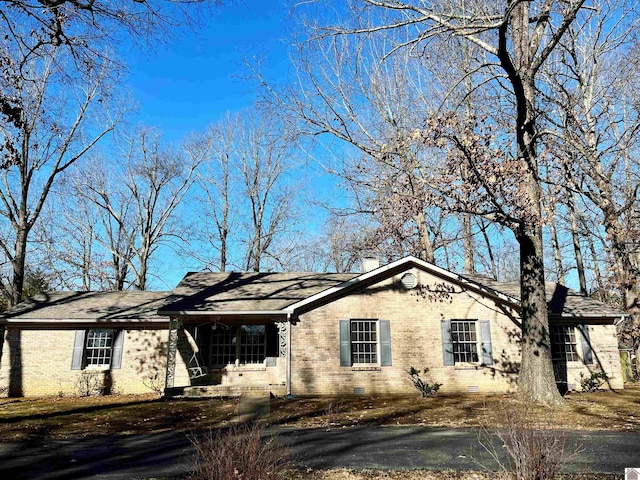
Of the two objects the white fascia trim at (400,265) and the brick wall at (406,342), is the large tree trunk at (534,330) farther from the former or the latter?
the brick wall at (406,342)

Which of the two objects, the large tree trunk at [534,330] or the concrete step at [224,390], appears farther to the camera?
the concrete step at [224,390]

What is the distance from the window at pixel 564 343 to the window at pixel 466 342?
9.42 feet

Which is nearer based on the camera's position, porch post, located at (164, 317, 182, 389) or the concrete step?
the concrete step

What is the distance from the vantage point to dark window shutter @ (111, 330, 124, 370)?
1653 cm

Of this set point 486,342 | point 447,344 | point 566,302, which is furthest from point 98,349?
point 566,302

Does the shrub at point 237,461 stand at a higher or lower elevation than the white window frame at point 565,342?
lower

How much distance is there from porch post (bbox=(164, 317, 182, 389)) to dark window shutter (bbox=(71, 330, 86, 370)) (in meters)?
3.59

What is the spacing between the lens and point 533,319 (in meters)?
12.8

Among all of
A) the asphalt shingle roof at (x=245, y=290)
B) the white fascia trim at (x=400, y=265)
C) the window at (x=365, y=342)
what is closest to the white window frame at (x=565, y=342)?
the white fascia trim at (x=400, y=265)

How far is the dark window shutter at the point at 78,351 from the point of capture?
53.5ft

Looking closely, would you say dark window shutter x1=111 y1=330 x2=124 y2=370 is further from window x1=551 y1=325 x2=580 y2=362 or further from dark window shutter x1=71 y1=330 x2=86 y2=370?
window x1=551 y1=325 x2=580 y2=362

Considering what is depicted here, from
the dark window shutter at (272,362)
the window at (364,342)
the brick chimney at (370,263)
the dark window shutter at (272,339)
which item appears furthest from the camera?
the brick chimney at (370,263)

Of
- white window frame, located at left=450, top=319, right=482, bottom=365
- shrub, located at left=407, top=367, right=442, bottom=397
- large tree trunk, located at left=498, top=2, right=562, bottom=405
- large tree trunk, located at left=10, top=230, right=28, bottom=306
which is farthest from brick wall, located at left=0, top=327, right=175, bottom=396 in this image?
large tree trunk, located at left=498, top=2, right=562, bottom=405

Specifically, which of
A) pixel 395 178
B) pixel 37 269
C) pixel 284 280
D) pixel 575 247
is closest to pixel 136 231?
pixel 37 269
